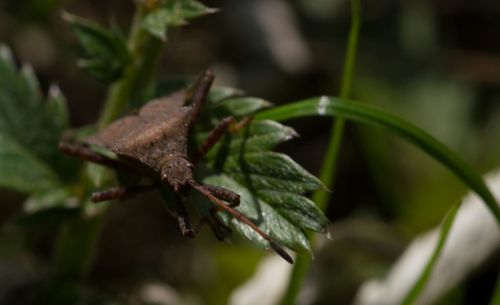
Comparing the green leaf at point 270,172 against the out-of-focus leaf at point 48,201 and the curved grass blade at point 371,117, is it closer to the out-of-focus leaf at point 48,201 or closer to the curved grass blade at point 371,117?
the curved grass blade at point 371,117

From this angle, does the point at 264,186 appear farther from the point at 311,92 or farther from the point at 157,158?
the point at 311,92

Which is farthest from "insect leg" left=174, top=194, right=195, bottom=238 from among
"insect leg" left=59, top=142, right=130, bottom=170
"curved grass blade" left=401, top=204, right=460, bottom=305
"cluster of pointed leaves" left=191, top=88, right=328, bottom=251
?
"curved grass blade" left=401, top=204, right=460, bottom=305

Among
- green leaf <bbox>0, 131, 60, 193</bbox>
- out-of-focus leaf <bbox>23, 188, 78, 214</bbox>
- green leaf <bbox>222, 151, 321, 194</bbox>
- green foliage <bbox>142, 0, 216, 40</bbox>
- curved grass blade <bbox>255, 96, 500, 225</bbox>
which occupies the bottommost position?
out-of-focus leaf <bbox>23, 188, 78, 214</bbox>

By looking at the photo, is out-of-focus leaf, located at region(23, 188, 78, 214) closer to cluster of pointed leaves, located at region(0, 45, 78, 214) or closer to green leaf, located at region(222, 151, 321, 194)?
cluster of pointed leaves, located at region(0, 45, 78, 214)

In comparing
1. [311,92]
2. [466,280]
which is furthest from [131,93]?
[311,92]

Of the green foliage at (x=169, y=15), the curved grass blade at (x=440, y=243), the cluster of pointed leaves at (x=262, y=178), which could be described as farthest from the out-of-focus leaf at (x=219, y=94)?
the curved grass blade at (x=440, y=243)
